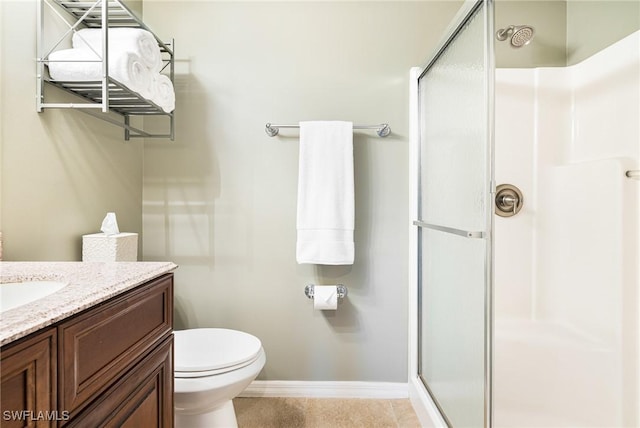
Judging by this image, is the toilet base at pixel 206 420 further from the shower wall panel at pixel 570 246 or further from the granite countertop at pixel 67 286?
the shower wall panel at pixel 570 246

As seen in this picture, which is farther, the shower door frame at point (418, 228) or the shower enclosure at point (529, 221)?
the shower enclosure at point (529, 221)

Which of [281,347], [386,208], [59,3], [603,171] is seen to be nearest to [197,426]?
[281,347]

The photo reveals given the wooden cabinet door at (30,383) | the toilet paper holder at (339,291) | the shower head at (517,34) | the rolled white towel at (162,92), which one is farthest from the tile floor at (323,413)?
the shower head at (517,34)

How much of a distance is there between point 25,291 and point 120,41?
95 cm

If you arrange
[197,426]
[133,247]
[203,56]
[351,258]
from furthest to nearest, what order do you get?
[203,56] < [351,258] < [133,247] < [197,426]

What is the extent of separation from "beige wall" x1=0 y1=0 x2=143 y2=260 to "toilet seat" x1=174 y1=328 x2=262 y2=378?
0.59 m

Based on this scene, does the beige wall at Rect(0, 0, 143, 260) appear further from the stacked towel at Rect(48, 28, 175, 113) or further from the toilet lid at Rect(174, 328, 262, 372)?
the toilet lid at Rect(174, 328, 262, 372)

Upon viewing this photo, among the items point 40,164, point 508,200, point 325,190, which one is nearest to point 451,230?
point 325,190

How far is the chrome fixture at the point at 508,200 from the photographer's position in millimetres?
1749

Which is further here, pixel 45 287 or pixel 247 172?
pixel 247 172

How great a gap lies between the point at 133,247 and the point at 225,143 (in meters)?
0.70

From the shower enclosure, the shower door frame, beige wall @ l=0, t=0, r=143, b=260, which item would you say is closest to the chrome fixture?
the shower enclosure

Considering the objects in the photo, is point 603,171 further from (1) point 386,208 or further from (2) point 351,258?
(2) point 351,258

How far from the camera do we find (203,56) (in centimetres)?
172
